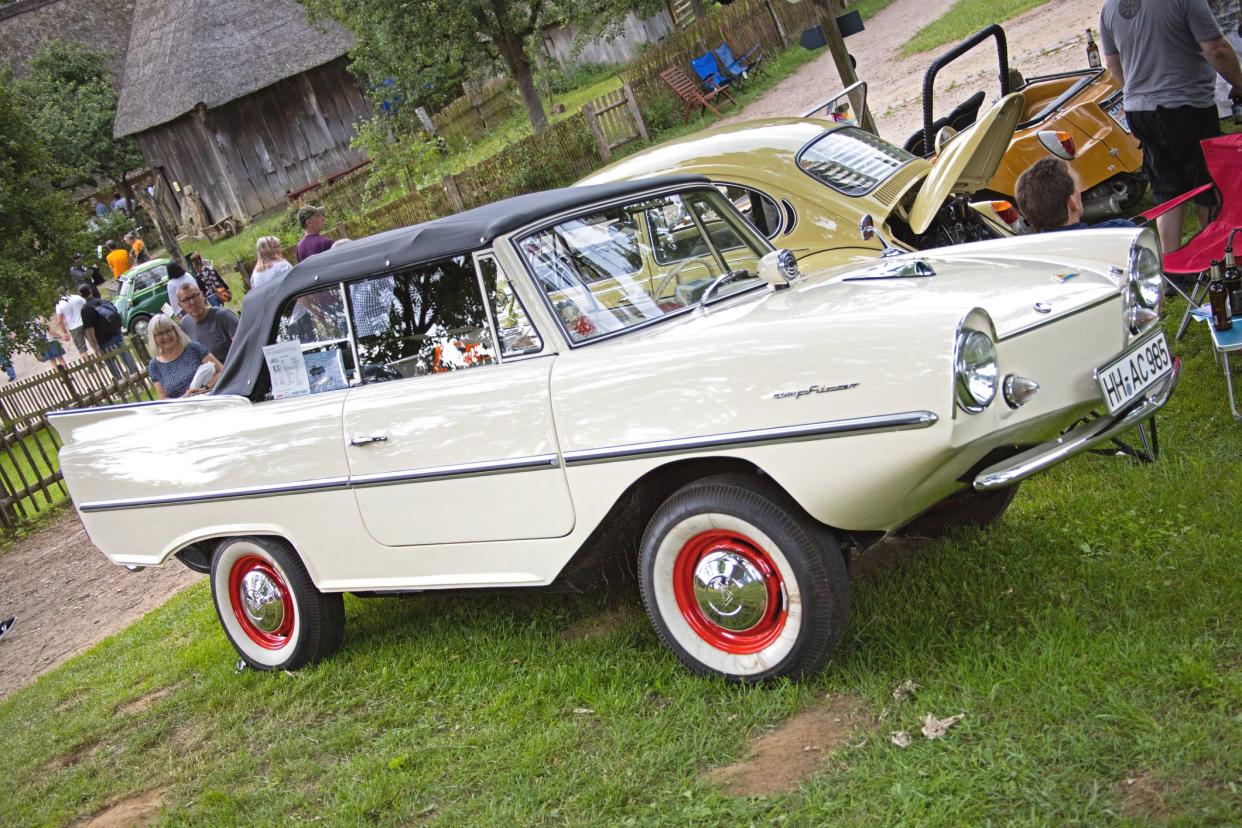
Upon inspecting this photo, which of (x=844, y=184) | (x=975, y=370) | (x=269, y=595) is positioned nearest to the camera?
(x=975, y=370)

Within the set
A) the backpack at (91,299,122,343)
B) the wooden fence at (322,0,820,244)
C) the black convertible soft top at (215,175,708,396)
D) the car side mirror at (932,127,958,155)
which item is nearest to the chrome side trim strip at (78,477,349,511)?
the black convertible soft top at (215,175,708,396)

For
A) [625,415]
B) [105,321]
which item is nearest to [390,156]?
[105,321]

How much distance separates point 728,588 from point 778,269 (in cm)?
141

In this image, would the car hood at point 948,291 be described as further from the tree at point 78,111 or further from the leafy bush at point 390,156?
the tree at point 78,111

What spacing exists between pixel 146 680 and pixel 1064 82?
816cm

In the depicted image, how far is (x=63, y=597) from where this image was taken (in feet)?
32.6

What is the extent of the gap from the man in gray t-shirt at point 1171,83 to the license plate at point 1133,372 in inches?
98.5

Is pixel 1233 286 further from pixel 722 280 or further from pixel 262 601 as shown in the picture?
pixel 262 601

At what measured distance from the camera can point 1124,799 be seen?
295 centimetres

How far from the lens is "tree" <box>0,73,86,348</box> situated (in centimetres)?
1684

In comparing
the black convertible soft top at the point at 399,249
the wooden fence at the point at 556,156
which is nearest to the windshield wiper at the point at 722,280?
the black convertible soft top at the point at 399,249

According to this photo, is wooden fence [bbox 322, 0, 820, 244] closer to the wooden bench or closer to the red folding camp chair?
the wooden bench

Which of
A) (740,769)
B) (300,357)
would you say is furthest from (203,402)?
(740,769)

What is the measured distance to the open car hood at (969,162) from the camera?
6777mm
